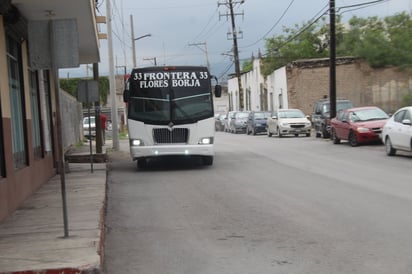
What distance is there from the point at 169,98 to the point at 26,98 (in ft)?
17.4

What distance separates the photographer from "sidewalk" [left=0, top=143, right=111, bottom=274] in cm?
591

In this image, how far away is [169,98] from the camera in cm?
1655

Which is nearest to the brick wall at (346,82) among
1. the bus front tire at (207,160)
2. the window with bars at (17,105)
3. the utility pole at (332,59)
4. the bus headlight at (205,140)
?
the utility pole at (332,59)

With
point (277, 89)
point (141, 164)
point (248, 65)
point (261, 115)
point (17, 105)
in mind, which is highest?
point (248, 65)

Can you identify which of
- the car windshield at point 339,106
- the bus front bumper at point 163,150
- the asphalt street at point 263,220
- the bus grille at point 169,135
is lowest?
the asphalt street at point 263,220

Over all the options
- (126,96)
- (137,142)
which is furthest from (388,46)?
(137,142)

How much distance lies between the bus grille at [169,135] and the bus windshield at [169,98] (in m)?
0.21

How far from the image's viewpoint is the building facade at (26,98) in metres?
8.77

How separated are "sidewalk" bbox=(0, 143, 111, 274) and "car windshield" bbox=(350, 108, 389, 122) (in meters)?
13.9

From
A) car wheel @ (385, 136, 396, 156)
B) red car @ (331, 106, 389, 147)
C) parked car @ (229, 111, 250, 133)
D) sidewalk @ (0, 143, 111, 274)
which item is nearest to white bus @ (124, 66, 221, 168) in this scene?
sidewalk @ (0, 143, 111, 274)

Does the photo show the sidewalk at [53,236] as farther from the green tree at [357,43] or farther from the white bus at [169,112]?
the green tree at [357,43]

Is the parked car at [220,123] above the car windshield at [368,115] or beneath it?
beneath

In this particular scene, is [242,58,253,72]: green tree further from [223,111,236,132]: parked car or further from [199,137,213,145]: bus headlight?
[199,137,213,145]: bus headlight

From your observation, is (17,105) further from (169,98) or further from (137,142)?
(169,98)
